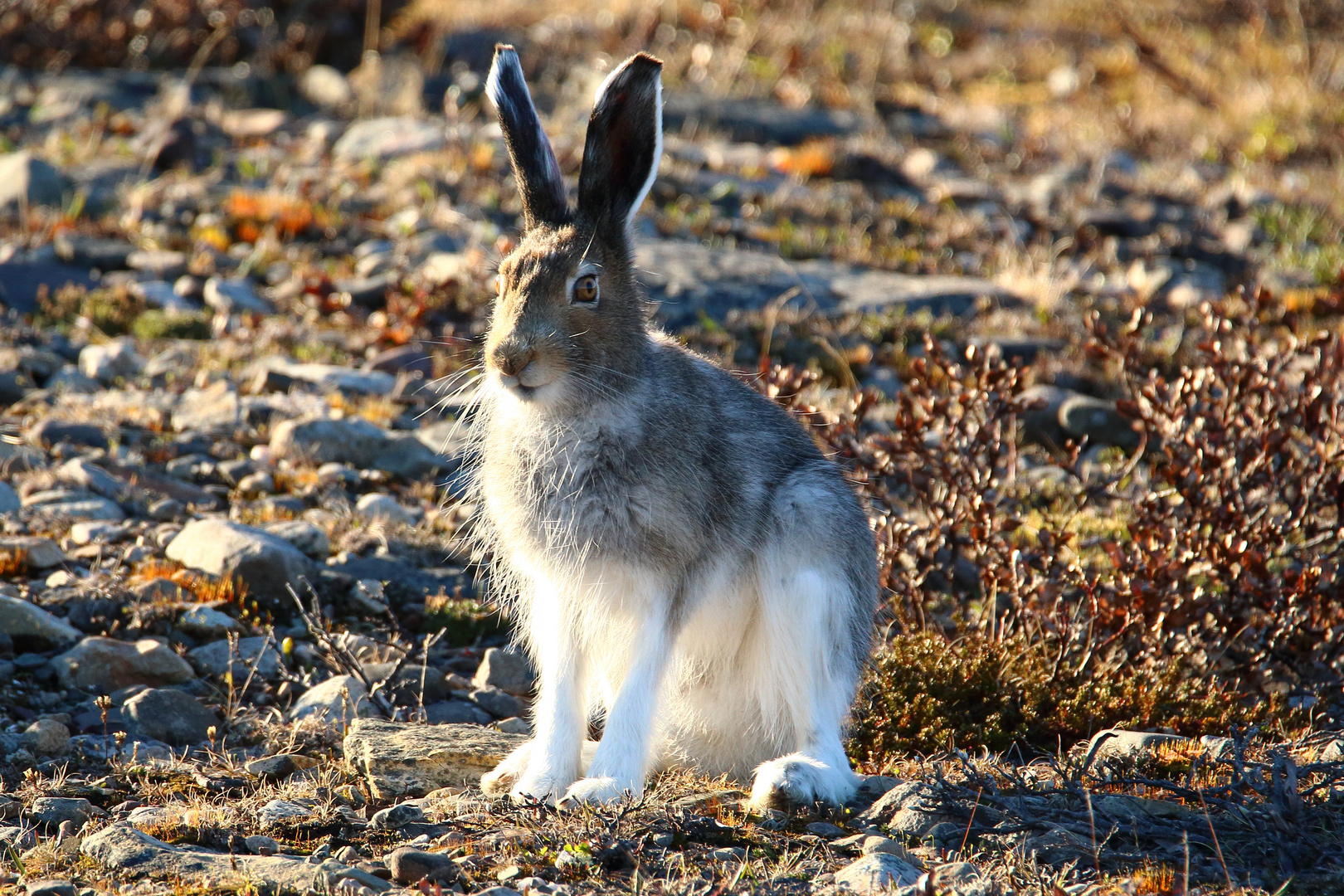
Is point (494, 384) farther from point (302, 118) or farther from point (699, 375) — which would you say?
point (302, 118)

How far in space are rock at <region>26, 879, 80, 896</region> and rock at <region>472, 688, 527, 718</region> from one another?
2.40 metres

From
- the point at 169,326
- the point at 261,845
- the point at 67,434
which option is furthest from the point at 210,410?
the point at 261,845

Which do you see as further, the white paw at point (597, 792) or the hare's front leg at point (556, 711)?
the hare's front leg at point (556, 711)

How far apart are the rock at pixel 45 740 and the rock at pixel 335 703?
0.90 metres

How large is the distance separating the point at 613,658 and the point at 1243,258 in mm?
8835

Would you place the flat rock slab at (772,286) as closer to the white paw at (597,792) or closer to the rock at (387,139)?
the rock at (387,139)

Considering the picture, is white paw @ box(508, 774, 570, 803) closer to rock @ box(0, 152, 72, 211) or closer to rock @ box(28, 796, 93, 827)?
rock @ box(28, 796, 93, 827)

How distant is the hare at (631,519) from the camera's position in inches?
176

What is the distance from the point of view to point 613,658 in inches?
192

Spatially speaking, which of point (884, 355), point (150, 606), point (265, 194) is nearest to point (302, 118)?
point (265, 194)

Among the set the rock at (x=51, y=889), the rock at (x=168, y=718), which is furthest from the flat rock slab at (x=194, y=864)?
the rock at (x=168, y=718)

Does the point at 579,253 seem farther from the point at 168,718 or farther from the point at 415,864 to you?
the point at 168,718

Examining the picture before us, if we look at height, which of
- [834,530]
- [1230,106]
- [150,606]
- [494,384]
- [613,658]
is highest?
[1230,106]

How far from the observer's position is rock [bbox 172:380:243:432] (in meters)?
7.97
